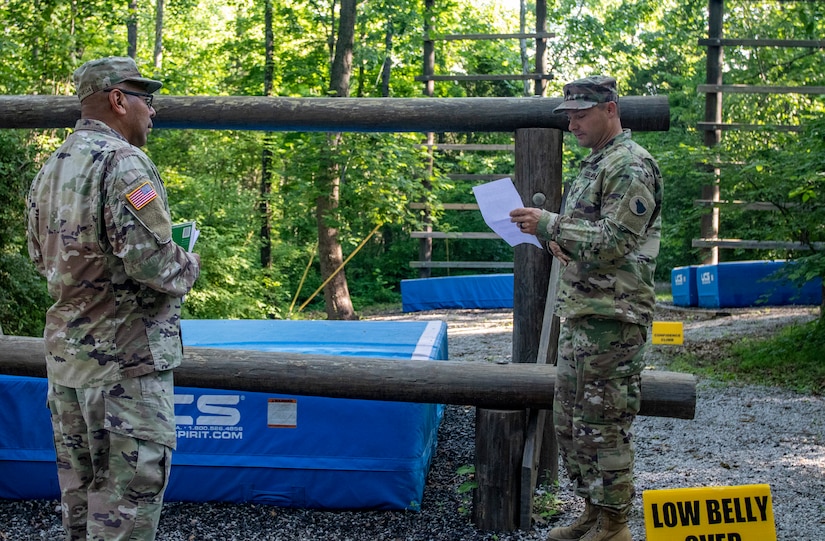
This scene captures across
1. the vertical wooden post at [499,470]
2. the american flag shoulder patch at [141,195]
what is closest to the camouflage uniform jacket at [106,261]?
the american flag shoulder patch at [141,195]

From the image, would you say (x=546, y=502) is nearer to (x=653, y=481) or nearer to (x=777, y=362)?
(x=653, y=481)

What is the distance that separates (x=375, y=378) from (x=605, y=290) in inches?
48.5

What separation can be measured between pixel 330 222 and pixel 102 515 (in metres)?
11.4

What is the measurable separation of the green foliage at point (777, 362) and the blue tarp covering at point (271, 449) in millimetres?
4643

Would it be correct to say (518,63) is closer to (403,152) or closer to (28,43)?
(403,152)

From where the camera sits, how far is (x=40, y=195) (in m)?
2.81

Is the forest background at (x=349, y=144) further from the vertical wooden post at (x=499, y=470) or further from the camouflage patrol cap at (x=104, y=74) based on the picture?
the camouflage patrol cap at (x=104, y=74)

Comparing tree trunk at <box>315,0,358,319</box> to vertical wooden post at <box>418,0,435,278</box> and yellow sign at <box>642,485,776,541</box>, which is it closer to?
vertical wooden post at <box>418,0,435,278</box>

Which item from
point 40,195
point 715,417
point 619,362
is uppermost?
point 40,195

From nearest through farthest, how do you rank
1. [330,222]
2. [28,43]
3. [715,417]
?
[715,417] < [28,43] < [330,222]

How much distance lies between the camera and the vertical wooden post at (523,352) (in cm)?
403

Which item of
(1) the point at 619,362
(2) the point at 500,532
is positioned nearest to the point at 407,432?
(2) the point at 500,532

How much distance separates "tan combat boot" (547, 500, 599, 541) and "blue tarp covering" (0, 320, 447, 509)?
915 millimetres

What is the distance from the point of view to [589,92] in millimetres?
3342
